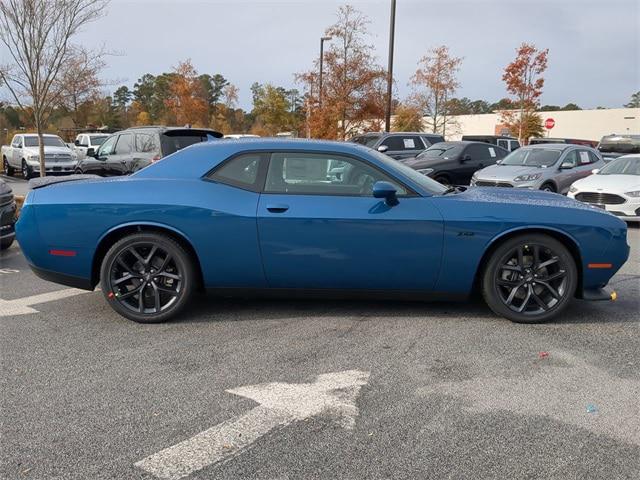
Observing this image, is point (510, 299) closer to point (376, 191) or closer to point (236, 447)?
point (376, 191)

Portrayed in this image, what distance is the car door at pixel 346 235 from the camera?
4137 mm

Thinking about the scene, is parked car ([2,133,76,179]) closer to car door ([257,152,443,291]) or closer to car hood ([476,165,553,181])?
car hood ([476,165,553,181])

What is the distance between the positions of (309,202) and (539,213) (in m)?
1.80

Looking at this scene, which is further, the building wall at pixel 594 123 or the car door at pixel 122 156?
the building wall at pixel 594 123

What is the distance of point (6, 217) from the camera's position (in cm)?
676

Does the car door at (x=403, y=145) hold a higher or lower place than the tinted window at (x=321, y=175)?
higher

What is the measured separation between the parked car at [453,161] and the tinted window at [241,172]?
9087 mm

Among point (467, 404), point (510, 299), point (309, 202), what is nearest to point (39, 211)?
point (309, 202)

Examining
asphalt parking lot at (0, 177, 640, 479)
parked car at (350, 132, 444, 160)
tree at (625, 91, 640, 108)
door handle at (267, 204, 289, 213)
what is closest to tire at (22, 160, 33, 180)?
parked car at (350, 132, 444, 160)

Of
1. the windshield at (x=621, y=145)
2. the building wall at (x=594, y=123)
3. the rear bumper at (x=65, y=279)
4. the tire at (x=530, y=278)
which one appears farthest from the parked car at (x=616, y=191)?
the building wall at (x=594, y=123)

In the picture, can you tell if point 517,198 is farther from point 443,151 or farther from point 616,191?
point 443,151

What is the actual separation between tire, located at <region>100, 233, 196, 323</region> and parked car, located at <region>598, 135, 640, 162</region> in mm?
19619

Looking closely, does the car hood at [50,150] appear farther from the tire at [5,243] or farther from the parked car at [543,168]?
the parked car at [543,168]

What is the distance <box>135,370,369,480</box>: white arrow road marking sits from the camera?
2475 millimetres
